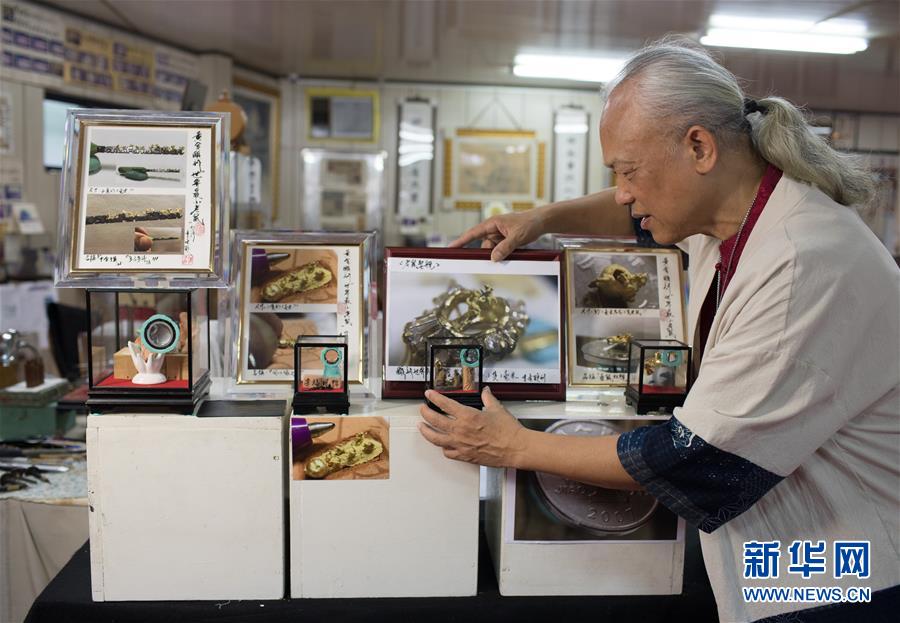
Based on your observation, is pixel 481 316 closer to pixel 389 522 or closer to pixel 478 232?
pixel 478 232

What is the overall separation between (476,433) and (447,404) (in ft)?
0.23

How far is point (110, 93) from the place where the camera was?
5.43 meters

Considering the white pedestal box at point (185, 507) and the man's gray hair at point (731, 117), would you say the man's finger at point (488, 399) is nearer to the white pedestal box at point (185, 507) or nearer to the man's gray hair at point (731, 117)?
the white pedestal box at point (185, 507)

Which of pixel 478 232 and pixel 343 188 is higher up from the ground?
pixel 343 188

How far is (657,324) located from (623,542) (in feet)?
1.46

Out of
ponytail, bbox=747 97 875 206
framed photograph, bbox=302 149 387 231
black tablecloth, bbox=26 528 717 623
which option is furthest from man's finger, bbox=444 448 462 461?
framed photograph, bbox=302 149 387 231

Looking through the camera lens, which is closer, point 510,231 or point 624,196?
point 624,196

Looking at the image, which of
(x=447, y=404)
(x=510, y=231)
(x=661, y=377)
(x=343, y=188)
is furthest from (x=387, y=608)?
(x=343, y=188)

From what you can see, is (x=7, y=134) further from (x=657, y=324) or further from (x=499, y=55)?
(x=657, y=324)

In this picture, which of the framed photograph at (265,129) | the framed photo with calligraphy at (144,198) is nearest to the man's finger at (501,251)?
the framed photo with calligraphy at (144,198)

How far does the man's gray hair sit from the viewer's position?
46.7 inches

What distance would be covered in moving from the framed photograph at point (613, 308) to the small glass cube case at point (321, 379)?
47 cm

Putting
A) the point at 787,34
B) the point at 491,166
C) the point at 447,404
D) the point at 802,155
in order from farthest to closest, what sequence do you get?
the point at 491,166
the point at 787,34
the point at 447,404
the point at 802,155

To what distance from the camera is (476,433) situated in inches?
50.2
